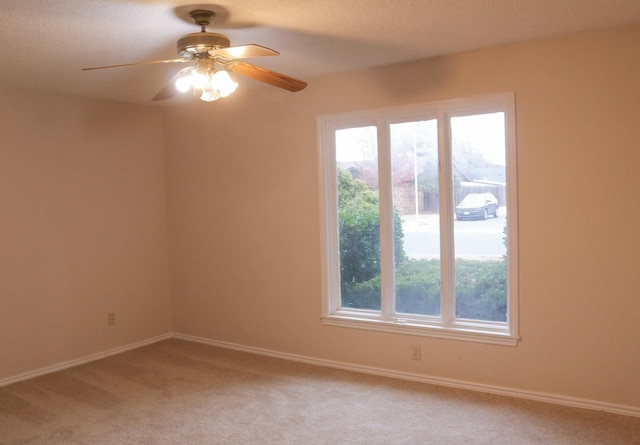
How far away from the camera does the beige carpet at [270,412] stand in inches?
122

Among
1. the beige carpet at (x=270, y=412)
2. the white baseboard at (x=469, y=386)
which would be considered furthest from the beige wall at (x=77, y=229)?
the white baseboard at (x=469, y=386)

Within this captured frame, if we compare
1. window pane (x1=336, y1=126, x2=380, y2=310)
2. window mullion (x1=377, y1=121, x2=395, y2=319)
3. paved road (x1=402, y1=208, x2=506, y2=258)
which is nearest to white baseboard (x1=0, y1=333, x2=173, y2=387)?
window pane (x1=336, y1=126, x2=380, y2=310)

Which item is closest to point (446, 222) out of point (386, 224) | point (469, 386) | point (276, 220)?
point (386, 224)

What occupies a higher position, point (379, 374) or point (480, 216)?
point (480, 216)

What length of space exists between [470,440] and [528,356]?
2.71ft

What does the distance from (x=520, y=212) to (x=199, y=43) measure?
2.28 meters

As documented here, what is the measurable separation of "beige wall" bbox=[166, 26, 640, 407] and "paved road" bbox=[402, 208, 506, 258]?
237mm

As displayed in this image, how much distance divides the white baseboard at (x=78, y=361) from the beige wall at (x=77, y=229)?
0.04 metres

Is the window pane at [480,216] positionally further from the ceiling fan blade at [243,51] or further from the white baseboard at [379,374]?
the ceiling fan blade at [243,51]

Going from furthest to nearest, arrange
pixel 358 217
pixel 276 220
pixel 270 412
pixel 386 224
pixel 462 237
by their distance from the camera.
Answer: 1. pixel 276 220
2. pixel 358 217
3. pixel 386 224
4. pixel 462 237
5. pixel 270 412

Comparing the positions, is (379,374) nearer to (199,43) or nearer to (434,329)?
(434,329)

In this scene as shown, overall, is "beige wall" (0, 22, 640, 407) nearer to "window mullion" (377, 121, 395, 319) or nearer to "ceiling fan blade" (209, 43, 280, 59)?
"window mullion" (377, 121, 395, 319)

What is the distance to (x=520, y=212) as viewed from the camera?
3.52 metres

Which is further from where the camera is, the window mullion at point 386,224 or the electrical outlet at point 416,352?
the window mullion at point 386,224
